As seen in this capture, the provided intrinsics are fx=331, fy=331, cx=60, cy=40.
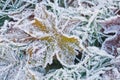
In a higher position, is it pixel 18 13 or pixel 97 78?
pixel 18 13

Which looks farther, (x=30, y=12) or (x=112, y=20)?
(x=30, y=12)

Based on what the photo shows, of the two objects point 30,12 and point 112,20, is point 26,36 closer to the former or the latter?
point 30,12

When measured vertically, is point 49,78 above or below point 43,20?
below

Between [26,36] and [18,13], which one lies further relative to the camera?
[18,13]

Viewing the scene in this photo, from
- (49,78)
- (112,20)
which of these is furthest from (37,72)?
(112,20)

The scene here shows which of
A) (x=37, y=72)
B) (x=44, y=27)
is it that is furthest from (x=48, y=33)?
(x=37, y=72)

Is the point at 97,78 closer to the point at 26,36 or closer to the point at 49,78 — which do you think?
the point at 49,78
